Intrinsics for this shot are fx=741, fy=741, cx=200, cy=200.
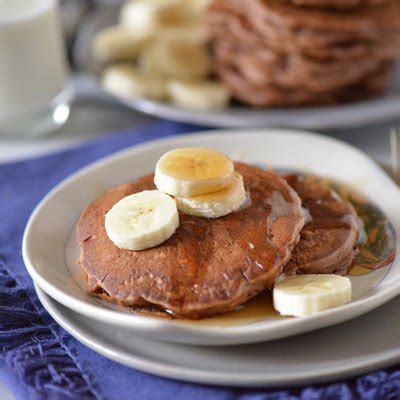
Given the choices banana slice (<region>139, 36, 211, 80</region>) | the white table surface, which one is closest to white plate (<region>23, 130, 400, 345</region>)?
the white table surface

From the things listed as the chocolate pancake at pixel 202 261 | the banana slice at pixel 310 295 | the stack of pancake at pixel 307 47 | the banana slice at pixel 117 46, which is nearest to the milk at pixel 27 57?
the banana slice at pixel 117 46

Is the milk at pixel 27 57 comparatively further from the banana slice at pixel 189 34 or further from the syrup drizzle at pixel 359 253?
the syrup drizzle at pixel 359 253

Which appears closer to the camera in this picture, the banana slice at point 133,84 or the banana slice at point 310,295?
the banana slice at point 310,295

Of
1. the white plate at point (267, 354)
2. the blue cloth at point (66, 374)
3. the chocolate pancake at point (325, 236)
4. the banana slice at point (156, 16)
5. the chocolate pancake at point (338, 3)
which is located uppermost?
the chocolate pancake at point (338, 3)

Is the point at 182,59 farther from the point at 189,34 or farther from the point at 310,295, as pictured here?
the point at 310,295

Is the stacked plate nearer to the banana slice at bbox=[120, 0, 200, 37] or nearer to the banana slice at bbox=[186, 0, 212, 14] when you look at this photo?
the banana slice at bbox=[120, 0, 200, 37]

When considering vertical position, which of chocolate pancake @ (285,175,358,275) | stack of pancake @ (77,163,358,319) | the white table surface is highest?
stack of pancake @ (77,163,358,319)

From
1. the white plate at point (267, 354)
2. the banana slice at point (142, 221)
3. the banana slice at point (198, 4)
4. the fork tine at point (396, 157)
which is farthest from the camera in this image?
the banana slice at point (198, 4)

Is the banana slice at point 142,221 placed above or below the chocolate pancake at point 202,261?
above

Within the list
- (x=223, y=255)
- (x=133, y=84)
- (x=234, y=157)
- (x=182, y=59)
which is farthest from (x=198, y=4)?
(x=223, y=255)
